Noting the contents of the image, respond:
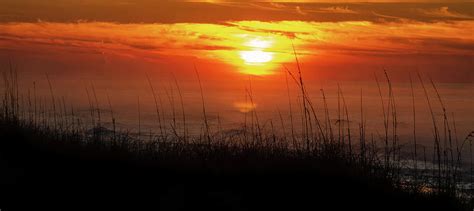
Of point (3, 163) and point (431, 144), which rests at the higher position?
point (3, 163)

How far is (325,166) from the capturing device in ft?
24.6

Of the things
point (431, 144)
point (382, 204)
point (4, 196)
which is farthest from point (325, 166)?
point (431, 144)

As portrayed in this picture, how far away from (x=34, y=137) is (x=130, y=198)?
2477 millimetres

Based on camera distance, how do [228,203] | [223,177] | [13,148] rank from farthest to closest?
[13,148]
[223,177]
[228,203]

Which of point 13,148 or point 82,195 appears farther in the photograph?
point 13,148

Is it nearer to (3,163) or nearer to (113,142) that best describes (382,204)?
(113,142)

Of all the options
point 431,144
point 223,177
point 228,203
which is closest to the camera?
point 228,203

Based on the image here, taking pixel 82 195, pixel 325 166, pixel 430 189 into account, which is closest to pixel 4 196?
pixel 82 195

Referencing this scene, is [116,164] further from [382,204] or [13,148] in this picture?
[382,204]

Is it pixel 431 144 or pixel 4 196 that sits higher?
pixel 4 196

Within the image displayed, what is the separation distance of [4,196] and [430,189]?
5.00 meters

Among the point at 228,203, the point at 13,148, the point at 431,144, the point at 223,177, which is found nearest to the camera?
the point at 228,203

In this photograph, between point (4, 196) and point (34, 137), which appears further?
point (34, 137)

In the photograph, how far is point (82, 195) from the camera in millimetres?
6832
